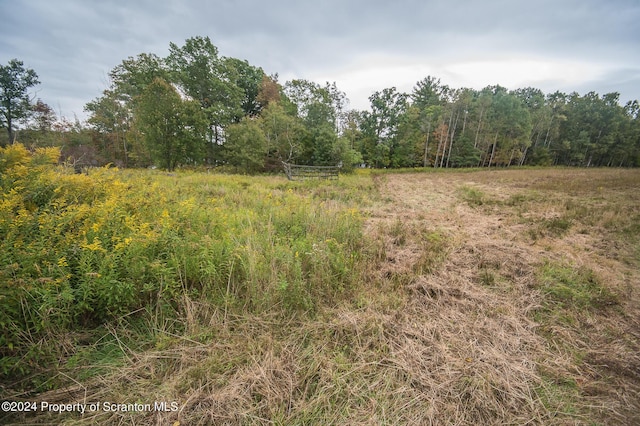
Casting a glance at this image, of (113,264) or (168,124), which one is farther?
(168,124)

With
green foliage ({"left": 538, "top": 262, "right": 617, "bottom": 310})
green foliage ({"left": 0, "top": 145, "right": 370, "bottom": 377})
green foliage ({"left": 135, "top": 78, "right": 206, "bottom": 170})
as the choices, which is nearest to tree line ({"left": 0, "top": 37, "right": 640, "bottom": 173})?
green foliage ({"left": 135, "top": 78, "right": 206, "bottom": 170})

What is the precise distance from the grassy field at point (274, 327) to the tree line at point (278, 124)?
19246 millimetres

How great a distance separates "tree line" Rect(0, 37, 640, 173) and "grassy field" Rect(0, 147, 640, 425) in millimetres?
19246

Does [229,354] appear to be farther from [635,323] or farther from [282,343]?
[635,323]

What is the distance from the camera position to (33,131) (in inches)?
889

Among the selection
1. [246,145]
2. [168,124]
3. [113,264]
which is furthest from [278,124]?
[113,264]

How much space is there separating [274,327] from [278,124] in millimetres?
23824

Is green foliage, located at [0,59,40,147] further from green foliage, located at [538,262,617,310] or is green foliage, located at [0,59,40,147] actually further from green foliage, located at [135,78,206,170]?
green foliage, located at [538,262,617,310]

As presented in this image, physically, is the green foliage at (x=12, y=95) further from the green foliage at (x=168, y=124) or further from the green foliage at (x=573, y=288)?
the green foliage at (x=573, y=288)

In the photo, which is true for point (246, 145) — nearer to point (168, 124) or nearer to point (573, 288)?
point (168, 124)

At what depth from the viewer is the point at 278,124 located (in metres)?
23.3

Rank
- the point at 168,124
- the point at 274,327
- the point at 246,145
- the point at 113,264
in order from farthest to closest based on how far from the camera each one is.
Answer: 1. the point at 246,145
2. the point at 168,124
3. the point at 274,327
4. the point at 113,264

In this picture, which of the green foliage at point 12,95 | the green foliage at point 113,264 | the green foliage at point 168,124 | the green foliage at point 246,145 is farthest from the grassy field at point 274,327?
the green foliage at point 12,95

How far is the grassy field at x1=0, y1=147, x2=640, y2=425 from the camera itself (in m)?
1.70
